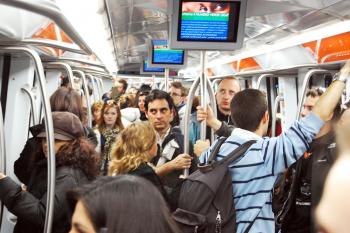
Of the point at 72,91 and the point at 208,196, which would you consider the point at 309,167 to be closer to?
the point at 208,196

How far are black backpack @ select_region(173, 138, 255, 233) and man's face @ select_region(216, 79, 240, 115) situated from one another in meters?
1.99

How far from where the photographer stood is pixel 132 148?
2.68 metres

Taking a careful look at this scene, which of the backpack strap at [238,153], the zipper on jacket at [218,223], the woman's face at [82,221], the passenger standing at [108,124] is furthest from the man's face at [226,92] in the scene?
the woman's face at [82,221]

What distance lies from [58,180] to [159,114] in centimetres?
131

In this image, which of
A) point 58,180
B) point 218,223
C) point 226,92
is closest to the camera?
point 218,223

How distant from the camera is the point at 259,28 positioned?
6.75m

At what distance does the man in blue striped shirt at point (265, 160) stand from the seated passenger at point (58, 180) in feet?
2.84

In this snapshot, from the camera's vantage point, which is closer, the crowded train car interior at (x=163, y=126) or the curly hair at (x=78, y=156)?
the crowded train car interior at (x=163, y=126)

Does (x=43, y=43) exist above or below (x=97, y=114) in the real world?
above

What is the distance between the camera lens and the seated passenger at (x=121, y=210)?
1.25 meters

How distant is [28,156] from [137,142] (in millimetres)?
817

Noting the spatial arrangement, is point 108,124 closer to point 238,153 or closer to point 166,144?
point 166,144


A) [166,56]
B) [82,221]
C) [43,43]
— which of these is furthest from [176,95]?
[82,221]

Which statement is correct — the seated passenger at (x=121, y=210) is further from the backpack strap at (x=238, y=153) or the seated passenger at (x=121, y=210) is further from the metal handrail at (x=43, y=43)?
the metal handrail at (x=43, y=43)
